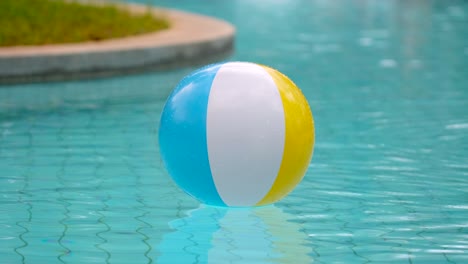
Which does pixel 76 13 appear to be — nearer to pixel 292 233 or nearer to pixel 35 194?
pixel 35 194

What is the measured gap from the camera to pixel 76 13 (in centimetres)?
1452

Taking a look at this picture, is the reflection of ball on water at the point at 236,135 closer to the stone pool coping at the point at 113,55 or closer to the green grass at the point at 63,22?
the stone pool coping at the point at 113,55

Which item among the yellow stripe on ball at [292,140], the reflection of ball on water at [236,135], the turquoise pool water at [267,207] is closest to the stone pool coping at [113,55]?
the turquoise pool water at [267,207]

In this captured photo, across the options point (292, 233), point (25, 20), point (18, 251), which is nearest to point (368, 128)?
point (292, 233)

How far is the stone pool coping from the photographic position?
11.3 m

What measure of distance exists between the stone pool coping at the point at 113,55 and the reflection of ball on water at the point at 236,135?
5747 millimetres

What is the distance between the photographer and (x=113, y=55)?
1184cm

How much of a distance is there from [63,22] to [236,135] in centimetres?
857

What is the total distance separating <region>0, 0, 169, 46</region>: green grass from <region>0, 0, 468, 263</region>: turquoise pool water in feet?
3.93

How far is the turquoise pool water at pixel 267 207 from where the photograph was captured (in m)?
5.53

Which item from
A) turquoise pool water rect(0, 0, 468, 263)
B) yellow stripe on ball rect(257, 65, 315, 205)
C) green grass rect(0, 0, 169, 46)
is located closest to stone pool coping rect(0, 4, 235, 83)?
turquoise pool water rect(0, 0, 468, 263)

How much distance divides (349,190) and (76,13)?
8.50m

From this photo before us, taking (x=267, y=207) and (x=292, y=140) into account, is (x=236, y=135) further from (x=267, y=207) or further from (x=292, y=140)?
(x=267, y=207)

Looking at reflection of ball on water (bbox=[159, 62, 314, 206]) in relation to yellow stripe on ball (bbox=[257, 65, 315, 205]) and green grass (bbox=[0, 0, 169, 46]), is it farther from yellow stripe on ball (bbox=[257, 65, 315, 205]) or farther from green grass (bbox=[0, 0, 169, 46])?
green grass (bbox=[0, 0, 169, 46])
